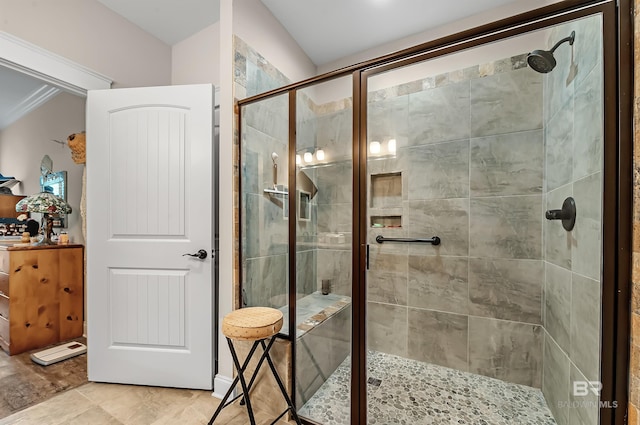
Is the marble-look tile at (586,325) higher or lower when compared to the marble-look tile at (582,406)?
higher

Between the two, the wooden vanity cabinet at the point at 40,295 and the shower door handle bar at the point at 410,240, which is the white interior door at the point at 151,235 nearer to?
the wooden vanity cabinet at the point at 40,295

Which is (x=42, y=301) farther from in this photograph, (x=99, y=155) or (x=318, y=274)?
(x=318, y=274)

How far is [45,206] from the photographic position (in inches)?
95.0

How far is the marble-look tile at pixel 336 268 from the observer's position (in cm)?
155

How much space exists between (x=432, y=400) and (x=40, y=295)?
11.0 feet

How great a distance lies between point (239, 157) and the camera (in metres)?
1.78

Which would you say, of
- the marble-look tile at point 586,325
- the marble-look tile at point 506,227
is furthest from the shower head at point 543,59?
the marble-look tile at point 586,325

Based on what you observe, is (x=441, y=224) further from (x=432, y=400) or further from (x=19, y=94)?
(x=19, y=94)

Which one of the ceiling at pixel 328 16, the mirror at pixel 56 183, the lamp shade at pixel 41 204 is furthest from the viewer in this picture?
the mirror at pixel 56 183

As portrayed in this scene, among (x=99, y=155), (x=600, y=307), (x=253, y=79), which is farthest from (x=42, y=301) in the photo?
(x=600, y=307)

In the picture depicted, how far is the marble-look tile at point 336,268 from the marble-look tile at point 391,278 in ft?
1.86

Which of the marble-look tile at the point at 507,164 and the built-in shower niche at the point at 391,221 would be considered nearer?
the marble-look tile at the point at 507,164

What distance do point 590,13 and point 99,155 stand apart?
2671 millimetres

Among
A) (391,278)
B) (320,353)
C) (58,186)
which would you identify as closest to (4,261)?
(58,186)
